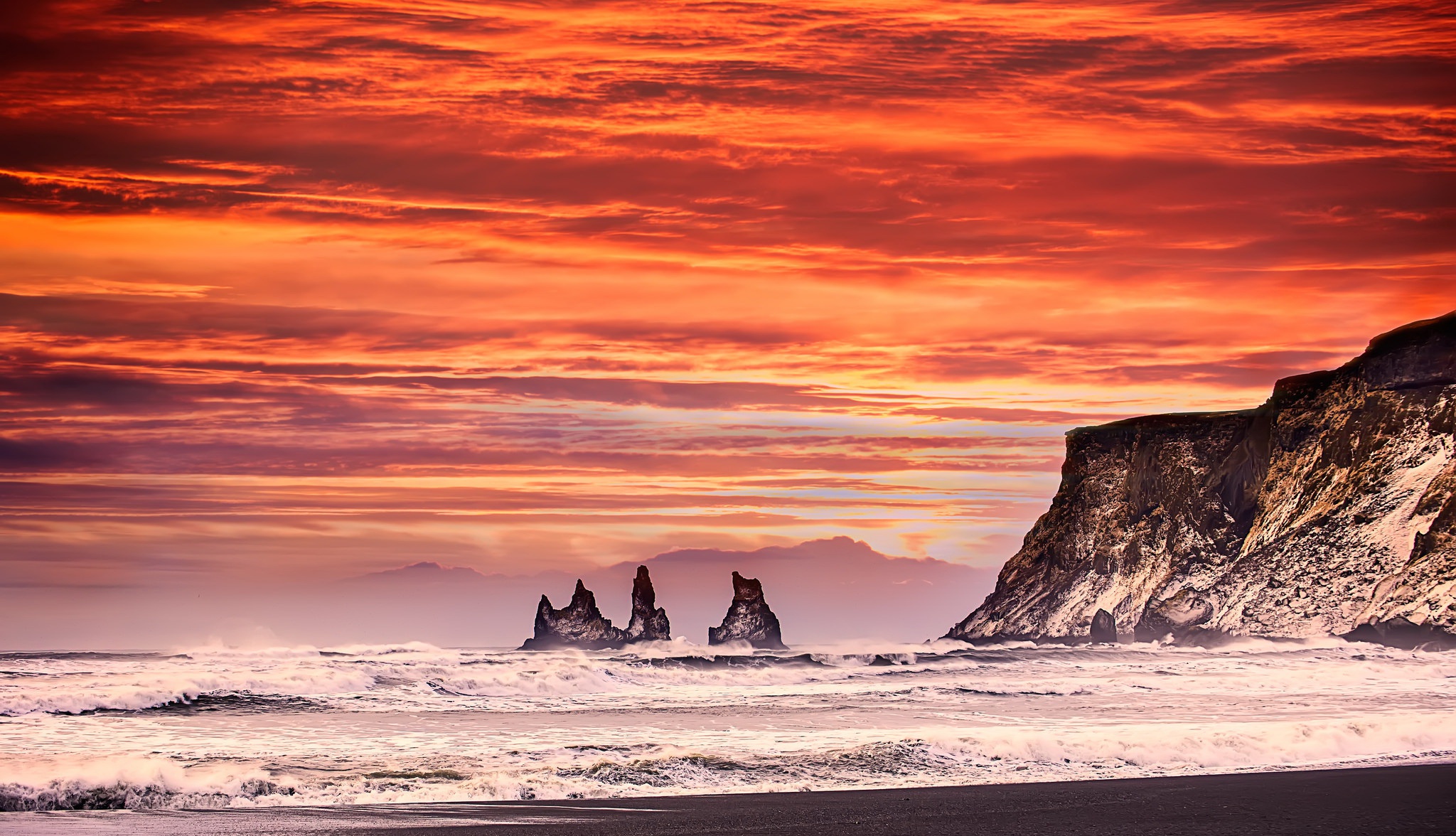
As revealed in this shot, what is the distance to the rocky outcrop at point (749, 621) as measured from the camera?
116 meters

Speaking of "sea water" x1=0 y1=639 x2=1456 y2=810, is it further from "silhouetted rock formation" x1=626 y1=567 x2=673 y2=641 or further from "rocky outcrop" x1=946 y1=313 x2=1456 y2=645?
"silhouetted rock formation" x1=626 y1=567 x2=673 y2=641

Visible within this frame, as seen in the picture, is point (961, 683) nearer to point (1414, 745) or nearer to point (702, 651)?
point (1414, 745)

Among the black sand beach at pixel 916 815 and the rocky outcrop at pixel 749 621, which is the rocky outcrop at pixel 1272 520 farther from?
the black sand beach at pixel 916 815

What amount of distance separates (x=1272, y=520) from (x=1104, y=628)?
1698cm

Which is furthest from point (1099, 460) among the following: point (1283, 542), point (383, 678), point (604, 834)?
point (604, 834)

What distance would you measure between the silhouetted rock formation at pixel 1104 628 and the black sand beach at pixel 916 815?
92912 millimetres

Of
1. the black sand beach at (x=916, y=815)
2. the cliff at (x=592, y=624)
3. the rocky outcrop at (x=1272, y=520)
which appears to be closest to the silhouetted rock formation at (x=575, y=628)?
the cliff at (x=592, y=624)

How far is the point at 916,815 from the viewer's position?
13461 mm

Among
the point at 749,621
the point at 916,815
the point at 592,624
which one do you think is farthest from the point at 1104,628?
the point at 916,815

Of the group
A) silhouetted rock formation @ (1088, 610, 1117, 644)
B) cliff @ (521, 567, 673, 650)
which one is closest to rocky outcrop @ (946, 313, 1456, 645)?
silhouetted rock formation @ (1088, 610, 1117, 644)

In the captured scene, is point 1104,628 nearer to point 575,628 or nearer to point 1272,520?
point 1272,520

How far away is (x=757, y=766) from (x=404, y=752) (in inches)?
232

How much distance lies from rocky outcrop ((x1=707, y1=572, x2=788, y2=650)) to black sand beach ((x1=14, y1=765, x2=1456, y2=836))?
100 meters

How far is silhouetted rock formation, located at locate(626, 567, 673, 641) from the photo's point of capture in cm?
11481
